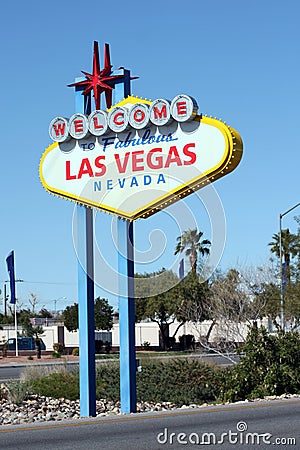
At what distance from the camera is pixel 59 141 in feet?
57.7

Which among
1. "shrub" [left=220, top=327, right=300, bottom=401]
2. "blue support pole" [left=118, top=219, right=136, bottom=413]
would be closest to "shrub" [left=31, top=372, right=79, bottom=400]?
"shrub" [left=220, top=327, right=300, bottom=401]

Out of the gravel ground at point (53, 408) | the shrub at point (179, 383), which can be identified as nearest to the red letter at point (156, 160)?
the gravel ground at point (53, 408)

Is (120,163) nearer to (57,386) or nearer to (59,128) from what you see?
(59,128)

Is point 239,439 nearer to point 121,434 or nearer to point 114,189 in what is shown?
point 121,434

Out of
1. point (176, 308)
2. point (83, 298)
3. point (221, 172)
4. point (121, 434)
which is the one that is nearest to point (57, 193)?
point (83, 298)

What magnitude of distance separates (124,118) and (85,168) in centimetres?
138

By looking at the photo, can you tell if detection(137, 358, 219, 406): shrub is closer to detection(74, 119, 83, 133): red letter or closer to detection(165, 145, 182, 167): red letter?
detection(165, 145, 182, 167): red letter

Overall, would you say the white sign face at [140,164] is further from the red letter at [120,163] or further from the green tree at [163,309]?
the green tree at [163,309]

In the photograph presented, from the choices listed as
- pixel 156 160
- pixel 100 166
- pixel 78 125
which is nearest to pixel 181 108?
pixel 156 160

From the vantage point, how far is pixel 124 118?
1680 cm

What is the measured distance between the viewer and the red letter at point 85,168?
17281mm

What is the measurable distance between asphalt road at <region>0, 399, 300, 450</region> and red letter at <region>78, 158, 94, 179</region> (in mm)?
5219

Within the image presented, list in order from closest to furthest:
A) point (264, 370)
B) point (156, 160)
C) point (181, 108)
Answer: point (181, 108) → point (156, 160) → point (264, 370)

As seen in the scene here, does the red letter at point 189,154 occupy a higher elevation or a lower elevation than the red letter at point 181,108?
lower
